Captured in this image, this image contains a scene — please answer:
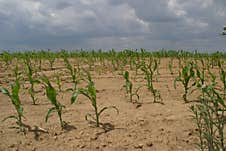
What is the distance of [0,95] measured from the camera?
5242mm

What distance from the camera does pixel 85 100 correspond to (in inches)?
183

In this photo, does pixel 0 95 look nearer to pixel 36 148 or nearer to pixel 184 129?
pixel 36 148

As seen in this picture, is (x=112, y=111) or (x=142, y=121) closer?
(x=142, y=121)

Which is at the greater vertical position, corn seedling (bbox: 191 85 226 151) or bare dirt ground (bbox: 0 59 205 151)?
corn seedling (bbox: 191 85 226 151)

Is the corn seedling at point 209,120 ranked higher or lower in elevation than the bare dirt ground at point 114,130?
higher

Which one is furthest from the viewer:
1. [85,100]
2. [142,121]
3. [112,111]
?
[85,100]

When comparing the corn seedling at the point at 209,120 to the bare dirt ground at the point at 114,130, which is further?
the bare dirt ground at the point at 114,130

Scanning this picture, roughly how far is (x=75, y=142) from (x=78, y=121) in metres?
0.54

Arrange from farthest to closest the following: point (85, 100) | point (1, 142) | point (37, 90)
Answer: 1. point (37, 90)
2. point (85, 100)
3. point (1, 142)

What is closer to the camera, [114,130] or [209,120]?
[209,120]

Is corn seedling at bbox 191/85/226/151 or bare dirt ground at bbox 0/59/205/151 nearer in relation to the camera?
corn seedling at bbox 191/85/226/151

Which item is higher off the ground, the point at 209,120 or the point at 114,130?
the point at 209,120

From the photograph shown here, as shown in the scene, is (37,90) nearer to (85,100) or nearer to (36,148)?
(85,100)

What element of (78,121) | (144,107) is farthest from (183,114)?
(78,121)
